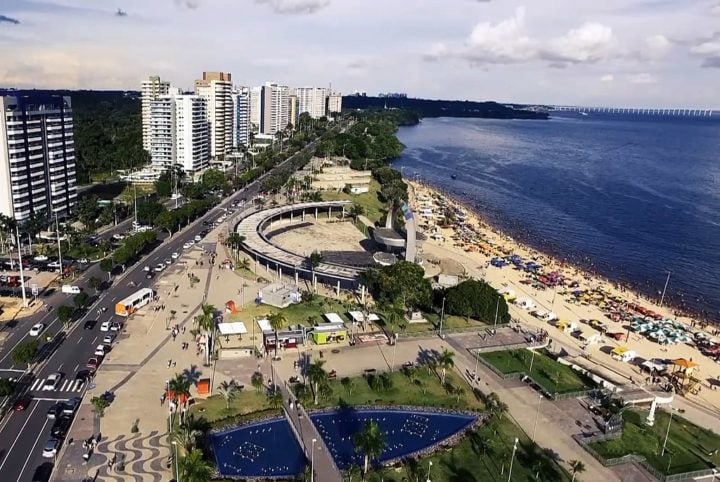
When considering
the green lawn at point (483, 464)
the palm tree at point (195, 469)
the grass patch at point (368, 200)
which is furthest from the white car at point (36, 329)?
the grass patch at point (368, 200)

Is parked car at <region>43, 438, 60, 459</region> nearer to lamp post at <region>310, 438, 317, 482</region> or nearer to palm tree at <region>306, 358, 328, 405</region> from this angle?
lamp post at <region>310, 438, 317, 482</region>

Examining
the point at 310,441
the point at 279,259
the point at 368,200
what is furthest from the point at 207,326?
the point at 368,200

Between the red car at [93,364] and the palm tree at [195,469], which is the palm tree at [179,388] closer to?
the palm tree at [195,469]

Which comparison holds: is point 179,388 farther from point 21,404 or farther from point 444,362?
point 444,362

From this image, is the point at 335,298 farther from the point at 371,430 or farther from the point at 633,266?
the point at 633,266

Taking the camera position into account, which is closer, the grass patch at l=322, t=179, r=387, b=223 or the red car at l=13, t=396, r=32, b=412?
the red car at l=13, t=396, r=32, b=412

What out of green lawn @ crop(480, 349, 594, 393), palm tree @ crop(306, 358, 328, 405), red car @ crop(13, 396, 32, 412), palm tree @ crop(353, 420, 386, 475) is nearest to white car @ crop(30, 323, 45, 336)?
red car @ crop(13, 396, 32, 412)
